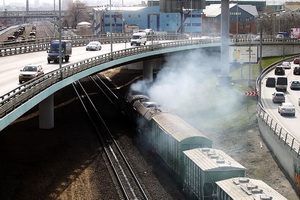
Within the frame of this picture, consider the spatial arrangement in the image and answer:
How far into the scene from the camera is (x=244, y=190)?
23.2m

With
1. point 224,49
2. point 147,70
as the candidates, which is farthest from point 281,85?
point 147,70

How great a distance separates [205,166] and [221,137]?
19637 millimetres

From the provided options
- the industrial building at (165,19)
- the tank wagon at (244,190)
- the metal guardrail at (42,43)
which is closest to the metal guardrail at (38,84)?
the tank wagon at (244,190)

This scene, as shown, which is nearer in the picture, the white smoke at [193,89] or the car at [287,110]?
the car at [287,110]

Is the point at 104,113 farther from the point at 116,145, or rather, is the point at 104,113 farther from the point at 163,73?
the point at 163,73

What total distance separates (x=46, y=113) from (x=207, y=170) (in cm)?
2493

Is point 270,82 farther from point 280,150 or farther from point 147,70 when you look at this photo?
point 280,150

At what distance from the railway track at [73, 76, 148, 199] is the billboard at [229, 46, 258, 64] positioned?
16312 millimetres

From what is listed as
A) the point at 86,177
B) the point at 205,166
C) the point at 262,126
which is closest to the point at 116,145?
the point at 86,177

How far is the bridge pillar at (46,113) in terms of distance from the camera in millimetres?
48588

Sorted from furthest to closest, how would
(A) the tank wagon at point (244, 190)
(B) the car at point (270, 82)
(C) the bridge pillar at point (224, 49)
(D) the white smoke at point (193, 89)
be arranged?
(C) the bridge pillar at point (224, 49) → (B) the car at point (270, 82) → (D) the white smoke at point (193, 89) → (A) the tank wagon at point (244, 190)

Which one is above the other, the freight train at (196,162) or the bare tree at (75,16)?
the bare tree at (75,16)

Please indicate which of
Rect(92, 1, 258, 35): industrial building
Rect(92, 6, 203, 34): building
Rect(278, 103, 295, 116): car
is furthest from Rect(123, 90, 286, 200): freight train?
Rect(92, 6, 203, 34): building

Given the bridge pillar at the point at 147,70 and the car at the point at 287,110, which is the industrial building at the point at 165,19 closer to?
the bridge pillar at the point at 147,70
